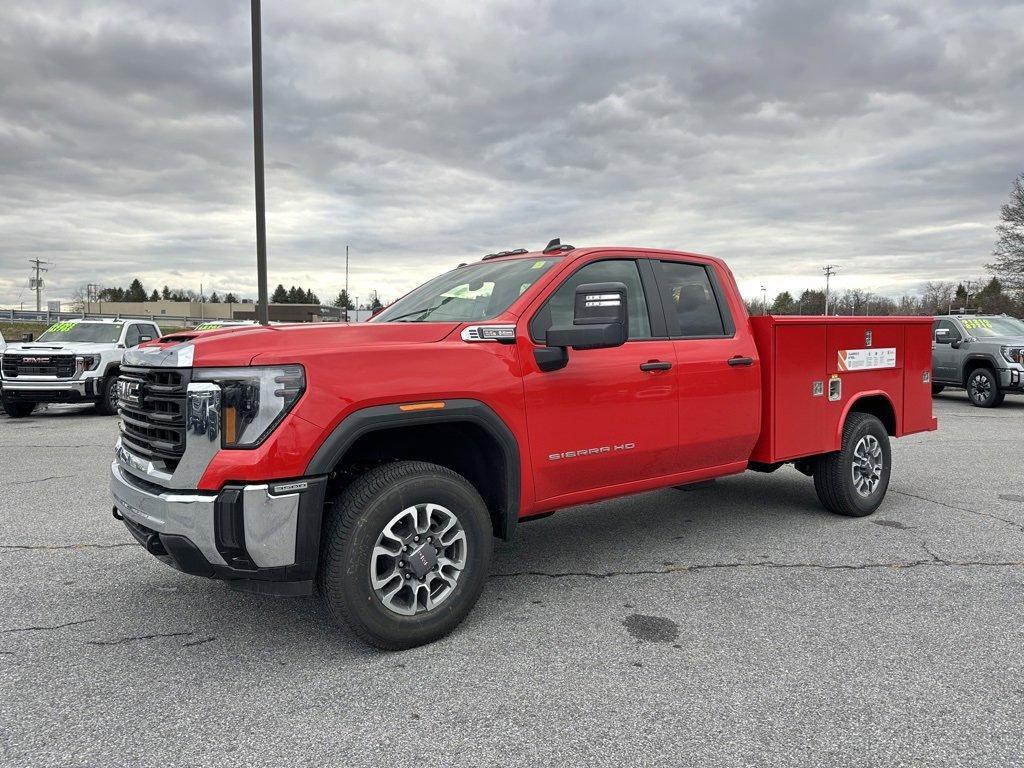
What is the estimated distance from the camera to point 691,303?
15.9 feet

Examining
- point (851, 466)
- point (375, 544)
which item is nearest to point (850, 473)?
point (851, 466)

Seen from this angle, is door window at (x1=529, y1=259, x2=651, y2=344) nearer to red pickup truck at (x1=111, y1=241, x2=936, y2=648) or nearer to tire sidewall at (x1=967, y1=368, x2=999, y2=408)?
red pickup truck at (x1=111, y1=241, x2=936, y2=648)

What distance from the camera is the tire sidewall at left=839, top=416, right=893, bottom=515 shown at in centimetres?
559

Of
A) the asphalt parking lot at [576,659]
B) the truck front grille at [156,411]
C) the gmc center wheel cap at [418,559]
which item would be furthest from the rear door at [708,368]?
the truck front grille at [156,411]

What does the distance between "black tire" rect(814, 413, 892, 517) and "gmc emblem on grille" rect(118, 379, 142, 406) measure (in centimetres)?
463

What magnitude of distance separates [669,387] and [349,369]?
200 centimetres

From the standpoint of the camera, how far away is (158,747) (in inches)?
104

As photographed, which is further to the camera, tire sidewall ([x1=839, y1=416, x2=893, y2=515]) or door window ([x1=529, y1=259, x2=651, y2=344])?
tire sidewall ([x1=839, y1=416, x2=893, y2=515])

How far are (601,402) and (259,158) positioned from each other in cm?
871

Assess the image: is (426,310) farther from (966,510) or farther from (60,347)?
(60,347)

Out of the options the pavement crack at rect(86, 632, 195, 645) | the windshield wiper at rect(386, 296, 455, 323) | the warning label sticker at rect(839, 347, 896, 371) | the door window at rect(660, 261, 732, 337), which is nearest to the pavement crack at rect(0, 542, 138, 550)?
the pavement crack at rect(86, 632, 195, 645)

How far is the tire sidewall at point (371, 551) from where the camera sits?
3223 mm

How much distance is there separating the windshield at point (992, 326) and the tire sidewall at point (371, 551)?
47.2 ft

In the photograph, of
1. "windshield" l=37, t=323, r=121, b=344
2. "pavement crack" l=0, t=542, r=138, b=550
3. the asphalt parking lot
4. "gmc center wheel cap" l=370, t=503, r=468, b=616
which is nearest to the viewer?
the asphalt parking lot
